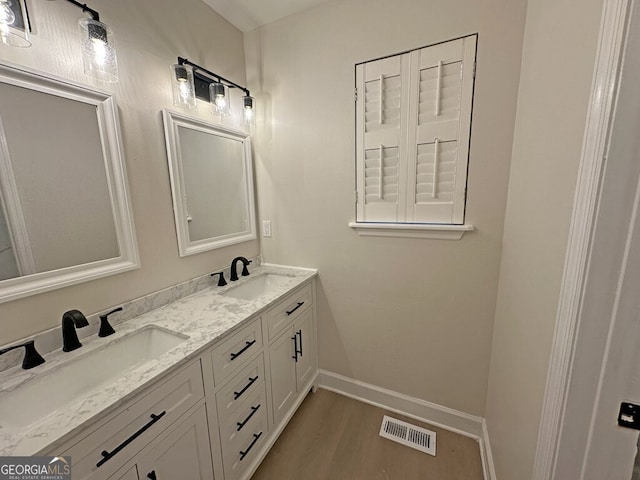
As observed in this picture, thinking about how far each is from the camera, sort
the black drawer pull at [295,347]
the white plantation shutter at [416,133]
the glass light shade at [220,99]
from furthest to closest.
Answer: the black drawer pull at [295,347]
the glass light shade at [220,99]
the white plantation shutter at [416,133]

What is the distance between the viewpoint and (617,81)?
1.63ft

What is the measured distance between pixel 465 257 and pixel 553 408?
2.85 feet

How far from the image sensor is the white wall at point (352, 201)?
1.27 metres

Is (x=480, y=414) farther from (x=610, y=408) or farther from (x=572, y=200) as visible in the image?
(x=572, y=200)

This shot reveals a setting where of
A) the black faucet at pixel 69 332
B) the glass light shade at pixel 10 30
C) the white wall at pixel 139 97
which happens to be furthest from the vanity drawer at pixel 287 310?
the glass light shade at pixel 10 30

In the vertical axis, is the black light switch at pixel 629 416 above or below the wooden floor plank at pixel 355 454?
above

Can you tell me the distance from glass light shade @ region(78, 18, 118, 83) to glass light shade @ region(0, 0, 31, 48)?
6.5 inches

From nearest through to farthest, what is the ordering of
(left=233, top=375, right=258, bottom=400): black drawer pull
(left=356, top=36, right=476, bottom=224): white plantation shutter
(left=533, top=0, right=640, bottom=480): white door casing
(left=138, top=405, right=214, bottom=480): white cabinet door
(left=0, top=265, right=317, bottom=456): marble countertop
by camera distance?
(left=533, top=0, right=640, bottom=480): white door casing < (left=0, top=265, right=317, bottom=456): marble countertop < (left=138, top=405, right=214, bottom=480): white cabinet door < (left=233, top=375, right=258, bottom=400): black drawer pull < (left=356, top=36, right=476, bottom=224): white plantation shutter

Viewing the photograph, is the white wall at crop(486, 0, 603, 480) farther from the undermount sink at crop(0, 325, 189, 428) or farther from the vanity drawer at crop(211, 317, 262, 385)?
the undermount sink at crop(0, 325, 189, 428)

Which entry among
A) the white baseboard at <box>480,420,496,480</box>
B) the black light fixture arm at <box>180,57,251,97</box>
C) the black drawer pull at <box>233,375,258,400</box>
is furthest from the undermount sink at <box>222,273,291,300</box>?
the white baseboard at <box>480,420,496,480</box>

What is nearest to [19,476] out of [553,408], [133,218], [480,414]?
[133,218]

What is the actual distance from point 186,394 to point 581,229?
1.32m

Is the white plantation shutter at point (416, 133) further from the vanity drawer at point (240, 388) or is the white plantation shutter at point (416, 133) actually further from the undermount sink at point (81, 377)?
the undermount sink at point (81, 377)

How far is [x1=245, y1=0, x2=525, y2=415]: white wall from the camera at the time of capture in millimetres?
1271
